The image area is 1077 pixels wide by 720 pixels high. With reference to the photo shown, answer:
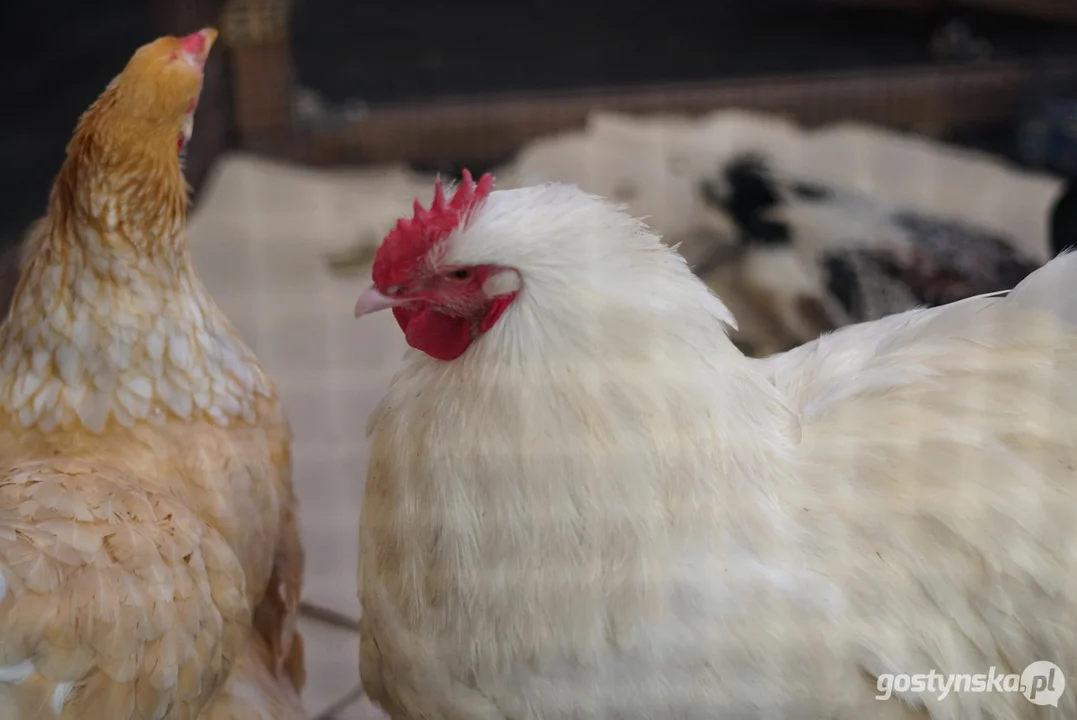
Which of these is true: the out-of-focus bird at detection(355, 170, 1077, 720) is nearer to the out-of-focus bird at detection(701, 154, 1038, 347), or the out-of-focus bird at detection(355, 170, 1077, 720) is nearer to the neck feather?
the neck feather

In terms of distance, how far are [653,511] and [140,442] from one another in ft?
1.70

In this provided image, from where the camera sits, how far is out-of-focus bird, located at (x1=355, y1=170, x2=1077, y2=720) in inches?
29.8

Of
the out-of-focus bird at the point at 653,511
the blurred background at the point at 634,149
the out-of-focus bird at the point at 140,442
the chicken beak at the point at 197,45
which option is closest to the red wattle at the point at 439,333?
the out-of-focus bird at the point at 653,511

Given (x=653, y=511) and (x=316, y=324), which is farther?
(x=316, y=324)

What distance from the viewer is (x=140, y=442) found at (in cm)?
93

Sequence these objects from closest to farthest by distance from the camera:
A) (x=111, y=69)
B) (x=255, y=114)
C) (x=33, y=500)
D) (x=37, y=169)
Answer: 1. (x=33, y=500)
2. (x=111, y=69)
3. (x=37, y=169)
4. (x=255, y=114)

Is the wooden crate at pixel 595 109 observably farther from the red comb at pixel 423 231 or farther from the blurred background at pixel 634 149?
the red comb at pixel 423 231

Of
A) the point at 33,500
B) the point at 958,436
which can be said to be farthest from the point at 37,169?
the point at 958,436

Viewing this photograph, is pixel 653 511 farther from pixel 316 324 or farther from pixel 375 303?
pixel 316 324

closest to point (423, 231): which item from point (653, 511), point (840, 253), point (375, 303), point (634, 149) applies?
point (375, 303)

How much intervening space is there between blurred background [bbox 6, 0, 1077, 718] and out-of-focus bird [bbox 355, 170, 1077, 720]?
1.94 feet

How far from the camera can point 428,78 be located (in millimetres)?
1986

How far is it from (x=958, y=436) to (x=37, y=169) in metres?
1.15

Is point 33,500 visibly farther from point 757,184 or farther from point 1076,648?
point 757,184
